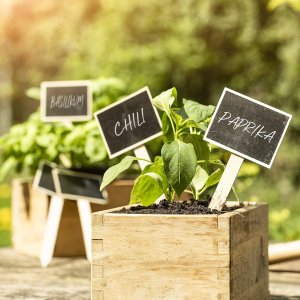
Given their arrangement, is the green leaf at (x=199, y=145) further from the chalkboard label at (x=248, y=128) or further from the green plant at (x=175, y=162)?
the chalkboard label at (x=248, y=128)

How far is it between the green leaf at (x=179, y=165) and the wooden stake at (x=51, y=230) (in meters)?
1.19

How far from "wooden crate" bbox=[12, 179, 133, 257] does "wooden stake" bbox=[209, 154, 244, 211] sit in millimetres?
1209

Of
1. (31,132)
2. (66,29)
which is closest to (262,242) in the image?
(31,132)

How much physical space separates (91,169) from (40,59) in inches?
210

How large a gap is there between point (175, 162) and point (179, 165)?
0.01 meters

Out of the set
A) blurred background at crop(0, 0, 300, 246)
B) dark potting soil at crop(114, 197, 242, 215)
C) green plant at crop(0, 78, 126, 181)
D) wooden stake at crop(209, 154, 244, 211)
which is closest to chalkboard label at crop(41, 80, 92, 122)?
green plant at crop(0, 78, 126, 181)

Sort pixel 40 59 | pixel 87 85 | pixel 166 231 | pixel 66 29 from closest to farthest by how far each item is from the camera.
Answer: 1. pixel 166 231
2. pixel 87 85
3. pixel 66 29
4. pixel 40 59

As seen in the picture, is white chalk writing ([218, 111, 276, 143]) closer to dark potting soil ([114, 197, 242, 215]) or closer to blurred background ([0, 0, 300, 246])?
dark potting soil ([114, 197, 242, 215])

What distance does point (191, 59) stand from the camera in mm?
6293

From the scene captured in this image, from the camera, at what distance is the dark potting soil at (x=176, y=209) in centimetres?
187

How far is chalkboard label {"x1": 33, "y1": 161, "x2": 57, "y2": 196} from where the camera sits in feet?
10.1

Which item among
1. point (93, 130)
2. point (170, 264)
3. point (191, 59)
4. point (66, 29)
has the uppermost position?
point (66, 29)

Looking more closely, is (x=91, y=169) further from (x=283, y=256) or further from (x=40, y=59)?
(x=40, y=59)

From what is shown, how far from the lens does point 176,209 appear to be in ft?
6.22
